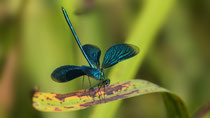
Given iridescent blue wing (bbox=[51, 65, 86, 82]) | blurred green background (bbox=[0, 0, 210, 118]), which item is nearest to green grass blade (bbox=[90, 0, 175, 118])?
blurred green background (bbox=[0, 0, 210, 118])

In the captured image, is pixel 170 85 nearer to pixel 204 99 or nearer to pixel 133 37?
pixel 204 99

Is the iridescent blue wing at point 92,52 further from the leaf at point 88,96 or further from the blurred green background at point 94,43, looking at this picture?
the leaf at point 88,96

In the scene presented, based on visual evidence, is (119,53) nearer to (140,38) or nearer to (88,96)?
(140,38)

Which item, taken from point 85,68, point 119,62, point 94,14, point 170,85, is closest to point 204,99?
point 170,85

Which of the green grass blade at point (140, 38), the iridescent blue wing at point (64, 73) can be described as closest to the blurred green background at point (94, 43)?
the green grass blade at point (140, 38)

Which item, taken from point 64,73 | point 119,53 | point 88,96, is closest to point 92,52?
point 119,53

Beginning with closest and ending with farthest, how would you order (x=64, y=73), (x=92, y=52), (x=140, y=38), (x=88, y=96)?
(x=88, y=96), (x=64, y=73), (x=140, y=38), (x=92, y=52)

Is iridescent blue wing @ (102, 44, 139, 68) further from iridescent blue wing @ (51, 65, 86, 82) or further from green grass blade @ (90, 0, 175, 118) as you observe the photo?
iridescent blue wing @ (51, 65, 86, 82)
